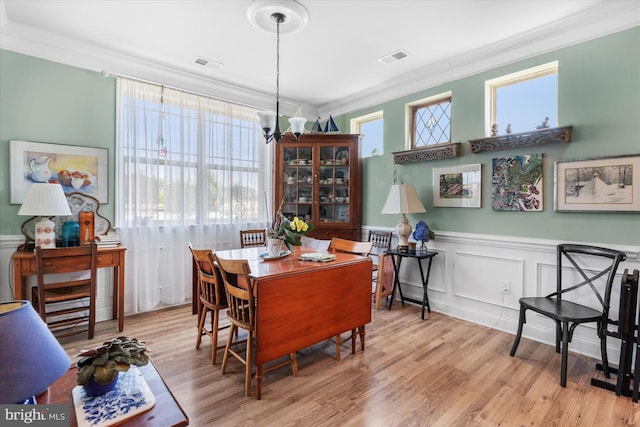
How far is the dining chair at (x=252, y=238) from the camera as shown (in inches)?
158

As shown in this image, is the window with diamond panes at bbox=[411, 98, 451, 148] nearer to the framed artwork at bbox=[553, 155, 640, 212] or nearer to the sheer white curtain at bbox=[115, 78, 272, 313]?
the framed artwork at bbox=[553, 155, 640, 212]

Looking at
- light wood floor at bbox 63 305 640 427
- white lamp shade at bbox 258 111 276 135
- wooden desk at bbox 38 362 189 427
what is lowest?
light wood floor at bbox 63 305 640 427

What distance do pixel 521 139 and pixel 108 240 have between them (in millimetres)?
3961

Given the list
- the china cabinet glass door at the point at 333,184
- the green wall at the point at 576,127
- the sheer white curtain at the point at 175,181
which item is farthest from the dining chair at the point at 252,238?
the green wall at the point at 576,127

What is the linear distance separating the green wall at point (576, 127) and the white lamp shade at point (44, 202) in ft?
11.9

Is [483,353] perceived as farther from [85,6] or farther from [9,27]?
[9,27]

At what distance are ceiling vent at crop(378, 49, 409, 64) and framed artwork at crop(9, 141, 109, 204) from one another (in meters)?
3.02

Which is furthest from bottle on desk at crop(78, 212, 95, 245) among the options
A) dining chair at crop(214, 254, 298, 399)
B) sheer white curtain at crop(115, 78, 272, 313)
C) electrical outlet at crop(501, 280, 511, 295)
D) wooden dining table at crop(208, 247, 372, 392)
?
electrical outlet at crop(501, 280, 511, 295)

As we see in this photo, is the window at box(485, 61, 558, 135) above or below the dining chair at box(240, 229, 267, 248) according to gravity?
above

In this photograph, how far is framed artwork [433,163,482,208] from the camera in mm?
3262

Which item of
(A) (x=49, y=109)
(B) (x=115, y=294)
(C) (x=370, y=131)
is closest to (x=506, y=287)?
(C) (x=370, y=131)

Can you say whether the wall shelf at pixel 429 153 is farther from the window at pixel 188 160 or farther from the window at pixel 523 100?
the window at pixel 188 160

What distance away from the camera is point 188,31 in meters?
2.82

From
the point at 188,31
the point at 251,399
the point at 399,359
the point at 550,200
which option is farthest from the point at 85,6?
the point at 550,200
